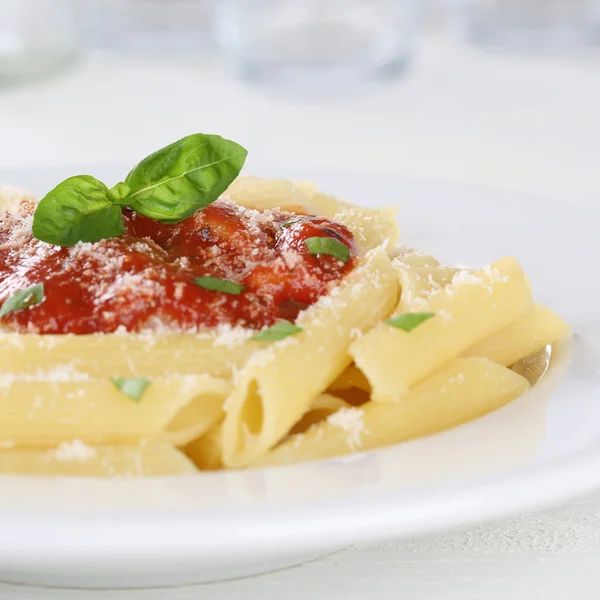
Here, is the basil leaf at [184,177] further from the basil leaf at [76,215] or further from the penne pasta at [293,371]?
the penne pasta at [293,371]

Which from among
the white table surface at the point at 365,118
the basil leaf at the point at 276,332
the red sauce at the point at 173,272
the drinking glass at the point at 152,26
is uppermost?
the red sauce at the point at 173,272

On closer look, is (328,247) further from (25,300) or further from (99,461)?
(99,461)

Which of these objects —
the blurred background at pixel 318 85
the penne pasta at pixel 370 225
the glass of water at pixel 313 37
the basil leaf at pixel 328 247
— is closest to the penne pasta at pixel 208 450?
the basil leaf at pixel 328 247

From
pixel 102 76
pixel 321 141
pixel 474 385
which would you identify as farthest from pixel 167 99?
pixel 474 385

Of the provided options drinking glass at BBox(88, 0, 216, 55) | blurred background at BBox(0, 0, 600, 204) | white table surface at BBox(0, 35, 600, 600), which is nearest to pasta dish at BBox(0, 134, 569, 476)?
white table surface at BBox(0, 35, 600, 600)

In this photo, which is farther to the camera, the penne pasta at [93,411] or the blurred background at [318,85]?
the blurred background at [318,85]

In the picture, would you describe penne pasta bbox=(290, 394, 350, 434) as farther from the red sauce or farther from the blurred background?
the blurred background
